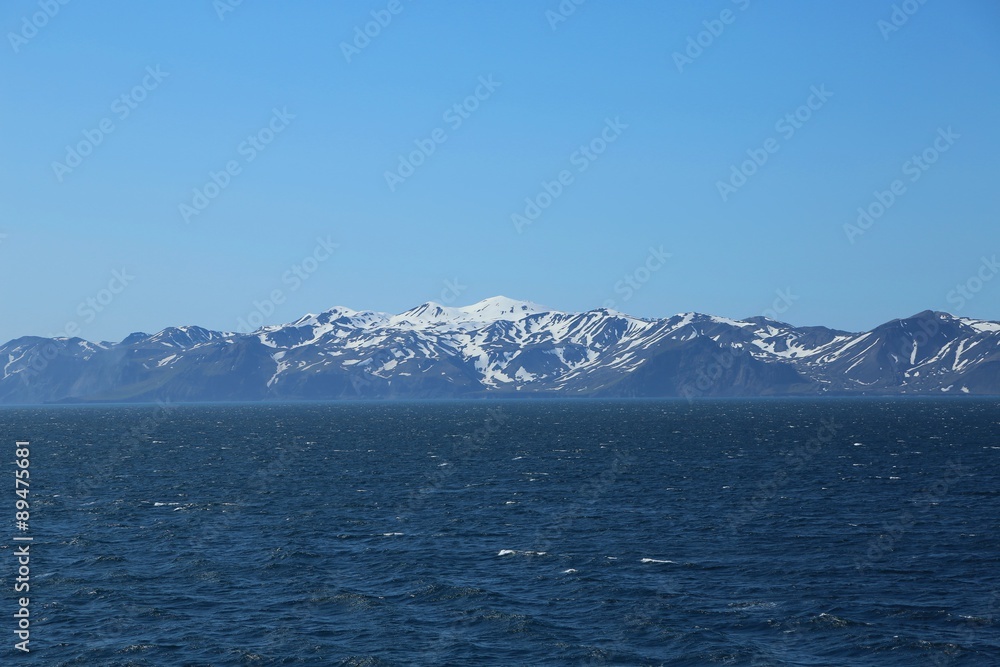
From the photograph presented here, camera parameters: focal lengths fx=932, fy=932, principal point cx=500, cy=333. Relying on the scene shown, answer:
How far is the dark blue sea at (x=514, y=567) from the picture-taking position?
43250mm

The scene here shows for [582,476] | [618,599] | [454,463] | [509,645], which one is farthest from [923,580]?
[454,463]

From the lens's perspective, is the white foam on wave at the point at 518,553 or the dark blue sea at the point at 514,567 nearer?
the dark blue sea at the point at 514,567

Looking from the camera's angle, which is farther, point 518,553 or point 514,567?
point 518,553

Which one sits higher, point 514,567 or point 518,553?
point 518,553

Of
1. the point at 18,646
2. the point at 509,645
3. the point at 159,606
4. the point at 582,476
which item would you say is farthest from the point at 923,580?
the point at 582,476

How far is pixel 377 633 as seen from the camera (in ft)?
149

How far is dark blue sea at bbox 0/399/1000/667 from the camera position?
43250 millimetres

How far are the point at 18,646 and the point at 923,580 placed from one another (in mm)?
47942

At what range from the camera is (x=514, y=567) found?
5900cm

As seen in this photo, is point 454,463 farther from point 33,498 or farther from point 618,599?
point 618,599

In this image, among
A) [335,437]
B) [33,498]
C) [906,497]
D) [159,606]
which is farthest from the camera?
[335,437]

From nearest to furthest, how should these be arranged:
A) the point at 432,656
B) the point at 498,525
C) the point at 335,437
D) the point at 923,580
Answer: the point at 432,656, the point at 923,580, the point at 498,525, the point at 335,437

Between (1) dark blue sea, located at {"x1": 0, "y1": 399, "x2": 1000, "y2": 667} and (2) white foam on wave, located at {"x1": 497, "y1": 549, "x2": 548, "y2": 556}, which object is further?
(2) white foam on wave, located at {"x1": 497, "y1": 549, "x2": 548, "y2": 556}

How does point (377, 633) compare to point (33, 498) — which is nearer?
point (377, 633)
